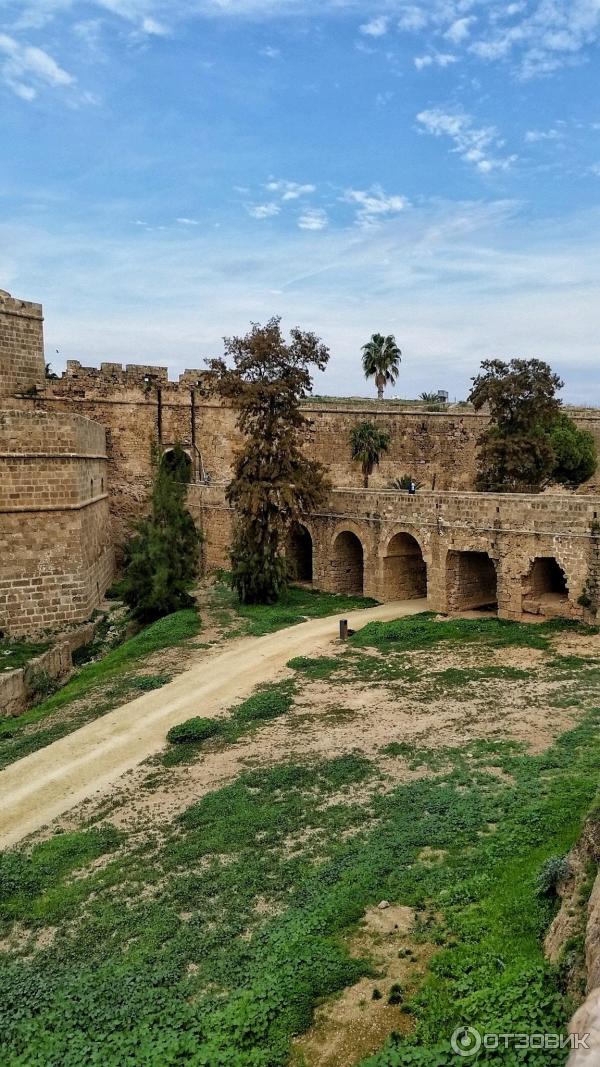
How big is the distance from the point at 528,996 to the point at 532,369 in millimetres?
22141

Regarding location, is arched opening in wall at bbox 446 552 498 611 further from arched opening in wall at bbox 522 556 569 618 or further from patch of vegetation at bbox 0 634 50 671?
patch of vegetation at bbox 0 634 50 671

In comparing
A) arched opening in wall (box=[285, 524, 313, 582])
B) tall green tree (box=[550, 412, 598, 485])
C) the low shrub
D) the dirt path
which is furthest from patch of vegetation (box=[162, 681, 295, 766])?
tall green tree (box=[550, 412, 598, 485])

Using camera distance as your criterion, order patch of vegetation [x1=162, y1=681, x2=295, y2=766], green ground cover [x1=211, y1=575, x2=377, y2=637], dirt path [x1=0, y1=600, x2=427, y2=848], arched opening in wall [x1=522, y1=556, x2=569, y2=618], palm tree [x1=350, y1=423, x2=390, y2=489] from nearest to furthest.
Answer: dirt path [x1=0, y1=600, x2=427, y2=848], patch of vegetation [x1=162, y1=681, x2=295, y2=766], arched opening in wall [x1=522, y1=556, x2=569, y2=618], green ground cover [x1=211, y1=575, x2=377, y2=637], palm tree [x1=350, y1=423, x2=390, y2=489]

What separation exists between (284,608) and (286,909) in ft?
41.1

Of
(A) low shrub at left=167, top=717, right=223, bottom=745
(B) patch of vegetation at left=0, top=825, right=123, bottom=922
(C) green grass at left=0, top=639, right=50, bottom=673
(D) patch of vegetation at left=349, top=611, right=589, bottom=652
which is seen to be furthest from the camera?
(D) patch of vegetation at left=349, top=611, right=589, bottom=652

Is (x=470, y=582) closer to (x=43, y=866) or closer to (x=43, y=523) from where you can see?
(x=43, y=523)

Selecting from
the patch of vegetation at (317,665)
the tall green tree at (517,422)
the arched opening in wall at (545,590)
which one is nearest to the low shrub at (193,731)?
the patch of vegetation at (317,665)

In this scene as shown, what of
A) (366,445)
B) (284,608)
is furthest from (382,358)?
(284,608)

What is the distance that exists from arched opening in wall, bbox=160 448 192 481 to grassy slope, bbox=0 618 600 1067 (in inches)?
736

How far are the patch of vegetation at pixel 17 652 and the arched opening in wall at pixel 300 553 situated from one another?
8548 mm

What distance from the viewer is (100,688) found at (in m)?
13.3

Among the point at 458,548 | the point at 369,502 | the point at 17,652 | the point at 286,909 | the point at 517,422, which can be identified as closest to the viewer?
the point at 286,909

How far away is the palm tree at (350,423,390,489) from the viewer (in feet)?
106

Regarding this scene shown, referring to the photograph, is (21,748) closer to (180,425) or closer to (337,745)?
(337,745)
